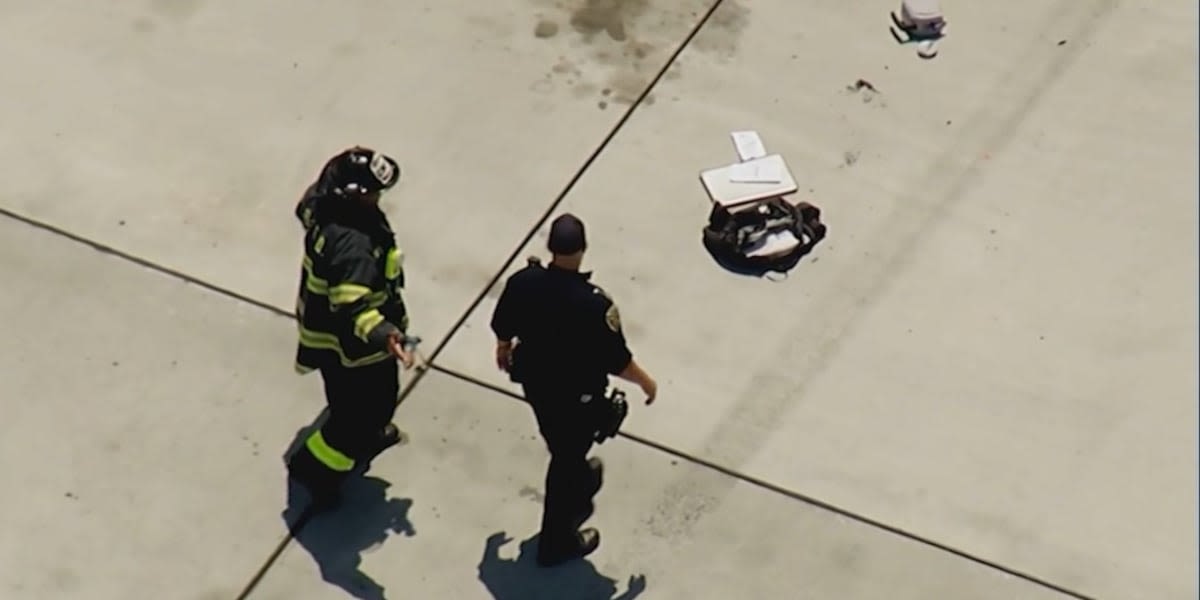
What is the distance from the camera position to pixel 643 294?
7535 millimetres

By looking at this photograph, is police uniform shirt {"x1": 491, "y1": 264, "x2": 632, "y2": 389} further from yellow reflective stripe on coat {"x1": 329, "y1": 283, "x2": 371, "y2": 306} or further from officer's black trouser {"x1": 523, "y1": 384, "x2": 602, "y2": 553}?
yellow reflective stripe on coat {"x1": 329, "y1": 283, "x2": 371, "y2": 306}

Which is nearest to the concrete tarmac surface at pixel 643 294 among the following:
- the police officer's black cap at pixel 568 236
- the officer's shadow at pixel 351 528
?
the officer's shadow at pixel 351 528

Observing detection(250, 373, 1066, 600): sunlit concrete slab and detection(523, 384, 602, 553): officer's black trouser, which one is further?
detection(250, 373, 1066, 600): sunlit concrete slab

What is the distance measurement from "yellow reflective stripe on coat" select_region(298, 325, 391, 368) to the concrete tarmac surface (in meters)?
0.79

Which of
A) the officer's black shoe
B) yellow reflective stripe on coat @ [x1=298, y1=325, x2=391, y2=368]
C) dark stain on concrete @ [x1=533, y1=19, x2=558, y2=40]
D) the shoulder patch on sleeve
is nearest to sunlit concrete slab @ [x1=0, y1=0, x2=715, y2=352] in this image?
dark stain on concrete @ [x1=533, y1=19, x2=558, y2=40]

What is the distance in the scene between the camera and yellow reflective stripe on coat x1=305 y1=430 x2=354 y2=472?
21.1ft

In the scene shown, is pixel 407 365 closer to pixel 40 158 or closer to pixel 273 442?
pixel 273 442

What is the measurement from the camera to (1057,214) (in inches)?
313

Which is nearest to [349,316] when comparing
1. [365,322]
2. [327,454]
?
[365,322]

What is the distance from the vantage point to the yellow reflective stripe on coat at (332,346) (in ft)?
20.0

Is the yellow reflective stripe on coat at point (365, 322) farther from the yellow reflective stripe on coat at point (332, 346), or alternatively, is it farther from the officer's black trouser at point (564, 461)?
the officer's black trouser at point (564, 461)

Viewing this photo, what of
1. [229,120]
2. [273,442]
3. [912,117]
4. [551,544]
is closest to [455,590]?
[551,544]

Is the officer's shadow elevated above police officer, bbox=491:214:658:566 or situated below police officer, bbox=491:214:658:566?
below

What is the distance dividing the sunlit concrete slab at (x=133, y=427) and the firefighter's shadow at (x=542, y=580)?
2.76ft
